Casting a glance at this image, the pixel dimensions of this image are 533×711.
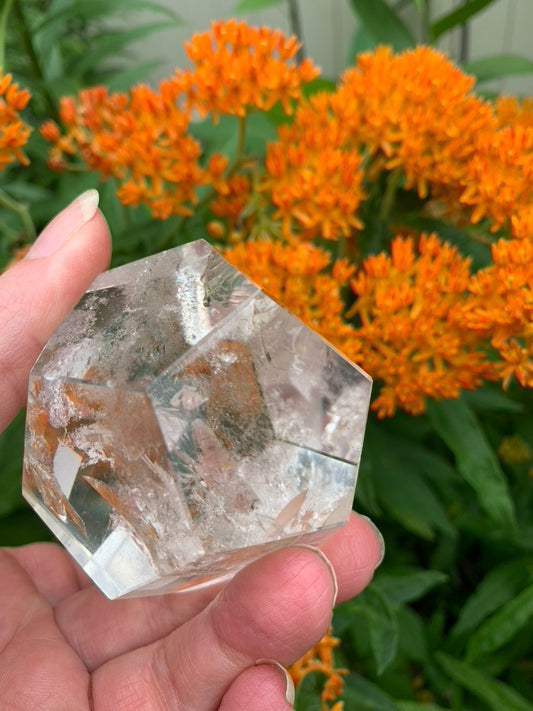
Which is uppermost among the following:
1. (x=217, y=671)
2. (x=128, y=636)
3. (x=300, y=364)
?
(x=300, y=364)

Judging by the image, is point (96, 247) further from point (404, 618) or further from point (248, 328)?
point (404, 618)

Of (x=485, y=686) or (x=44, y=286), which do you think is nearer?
(x=44, y=286)

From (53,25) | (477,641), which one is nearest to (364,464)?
(477,641)

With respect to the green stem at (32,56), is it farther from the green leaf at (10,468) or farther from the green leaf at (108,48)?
the green leaf at (10,468)

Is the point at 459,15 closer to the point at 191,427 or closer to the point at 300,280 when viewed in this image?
the point at 300,280

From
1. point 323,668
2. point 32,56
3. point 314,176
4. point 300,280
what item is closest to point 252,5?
point 32,56

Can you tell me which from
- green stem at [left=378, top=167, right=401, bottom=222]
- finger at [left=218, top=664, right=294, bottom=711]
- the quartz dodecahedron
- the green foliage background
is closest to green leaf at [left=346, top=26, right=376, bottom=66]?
the green foliage background

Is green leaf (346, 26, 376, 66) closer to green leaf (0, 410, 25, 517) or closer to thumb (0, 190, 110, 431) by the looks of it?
thumb (0, 190, 110, 431)
